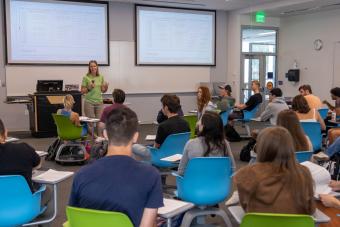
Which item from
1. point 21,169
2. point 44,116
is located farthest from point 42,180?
point 44,116

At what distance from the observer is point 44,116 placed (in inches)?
328

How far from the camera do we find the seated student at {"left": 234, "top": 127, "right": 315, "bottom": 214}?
6.46 feet

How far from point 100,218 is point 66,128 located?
14.5 feet

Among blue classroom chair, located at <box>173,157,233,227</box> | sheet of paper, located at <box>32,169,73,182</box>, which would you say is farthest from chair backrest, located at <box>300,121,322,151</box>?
sheet of paper, located at <box>32,169,73,182</box>

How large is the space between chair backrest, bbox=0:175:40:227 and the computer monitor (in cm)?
606

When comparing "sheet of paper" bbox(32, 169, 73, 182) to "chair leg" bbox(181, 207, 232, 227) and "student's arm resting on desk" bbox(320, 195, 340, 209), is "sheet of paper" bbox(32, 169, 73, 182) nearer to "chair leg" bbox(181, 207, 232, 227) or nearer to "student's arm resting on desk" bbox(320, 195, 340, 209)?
"chair leg" bbox(181, 207, 232, 227)

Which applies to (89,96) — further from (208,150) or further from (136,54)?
(208,150)

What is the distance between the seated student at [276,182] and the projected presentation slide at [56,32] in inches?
308

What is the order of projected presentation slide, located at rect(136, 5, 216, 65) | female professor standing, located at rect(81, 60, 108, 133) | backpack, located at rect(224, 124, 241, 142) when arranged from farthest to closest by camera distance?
1. projected presentation slide, located at rect(136, 5, 216, 65)
2. backpack, located at rect(224, 124, 241, 142)
3. female professor standing, located at rect(81, 60, 108, 133)

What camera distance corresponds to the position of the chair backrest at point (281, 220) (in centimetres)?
173

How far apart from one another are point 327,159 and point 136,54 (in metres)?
7.10

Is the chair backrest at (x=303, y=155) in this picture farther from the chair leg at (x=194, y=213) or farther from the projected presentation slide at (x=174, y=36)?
the projected presentation slide at (x=174, y=36)

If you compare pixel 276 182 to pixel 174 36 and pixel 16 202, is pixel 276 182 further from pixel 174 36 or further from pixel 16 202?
pixel 174 36

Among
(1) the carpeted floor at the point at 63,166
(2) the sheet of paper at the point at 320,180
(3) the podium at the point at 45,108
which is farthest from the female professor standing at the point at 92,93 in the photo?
(2) the sheet of paper at the point at 320,180
